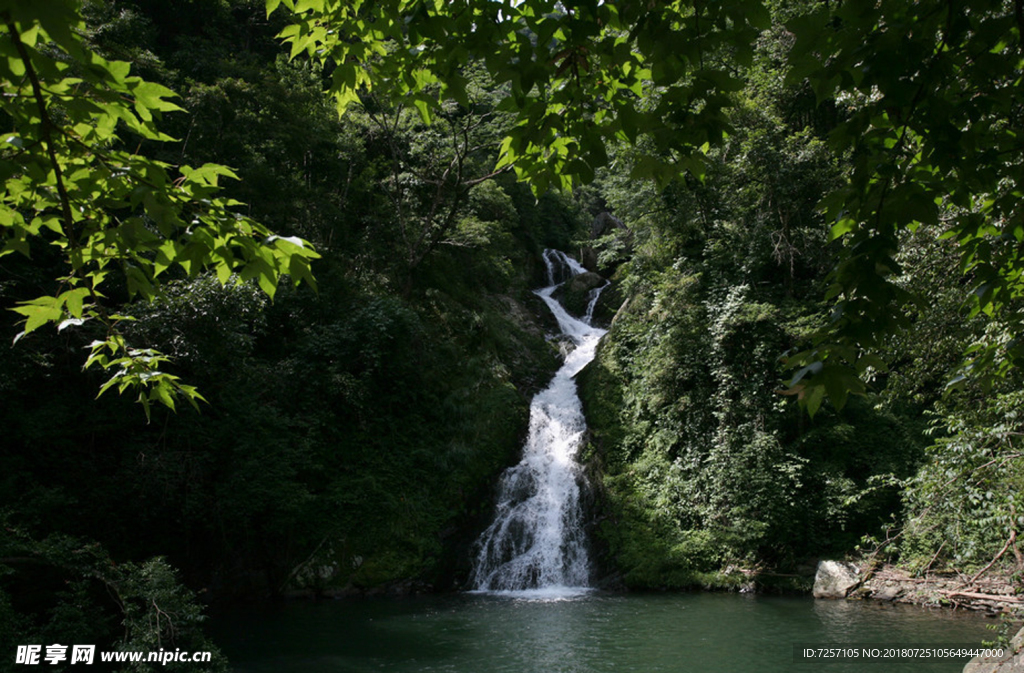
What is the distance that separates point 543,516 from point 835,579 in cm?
567

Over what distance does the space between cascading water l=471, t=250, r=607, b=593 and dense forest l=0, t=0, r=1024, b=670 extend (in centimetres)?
47

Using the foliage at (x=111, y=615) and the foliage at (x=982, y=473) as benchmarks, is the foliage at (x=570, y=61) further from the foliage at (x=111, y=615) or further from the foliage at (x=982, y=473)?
the foliage at (x=111, y=615)

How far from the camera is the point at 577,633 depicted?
865 centimetres

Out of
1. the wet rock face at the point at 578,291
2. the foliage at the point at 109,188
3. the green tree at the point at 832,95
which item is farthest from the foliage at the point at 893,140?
the wet rock face at the point at 578,291

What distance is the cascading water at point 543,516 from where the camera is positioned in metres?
12.2

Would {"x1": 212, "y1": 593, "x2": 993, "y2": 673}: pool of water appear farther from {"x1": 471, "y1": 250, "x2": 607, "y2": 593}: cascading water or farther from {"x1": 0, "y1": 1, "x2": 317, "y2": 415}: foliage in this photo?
{"x1": 0, "y1": 1, "x2": 317, "y2": 415}: foliage

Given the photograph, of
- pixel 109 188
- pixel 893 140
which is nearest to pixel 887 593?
pixel 893 140

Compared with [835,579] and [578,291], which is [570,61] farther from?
[578,291]

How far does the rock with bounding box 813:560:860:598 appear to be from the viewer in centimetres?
1052

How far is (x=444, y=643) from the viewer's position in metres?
8.24

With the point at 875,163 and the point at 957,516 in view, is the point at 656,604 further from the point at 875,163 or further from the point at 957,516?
the point at 875,163

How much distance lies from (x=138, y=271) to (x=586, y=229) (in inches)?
1210

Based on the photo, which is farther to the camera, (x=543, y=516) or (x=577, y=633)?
(x=543, y=516)

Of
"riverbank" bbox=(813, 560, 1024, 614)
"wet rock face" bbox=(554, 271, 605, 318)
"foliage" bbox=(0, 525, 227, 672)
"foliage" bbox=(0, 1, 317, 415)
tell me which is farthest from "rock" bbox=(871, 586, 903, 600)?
"wet rock face" bbox=(554, 271, 605, 318)
